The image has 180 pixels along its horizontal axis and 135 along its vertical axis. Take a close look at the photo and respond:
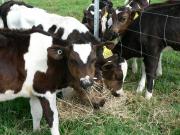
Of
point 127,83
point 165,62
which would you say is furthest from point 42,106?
point 165,62

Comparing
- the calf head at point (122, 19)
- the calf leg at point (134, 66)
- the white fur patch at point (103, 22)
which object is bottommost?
the calf leg at point (134, 66)

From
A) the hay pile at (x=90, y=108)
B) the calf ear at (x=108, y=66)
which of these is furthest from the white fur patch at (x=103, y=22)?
the hay pile at (x=90, y=108)

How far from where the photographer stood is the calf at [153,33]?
23.8ft

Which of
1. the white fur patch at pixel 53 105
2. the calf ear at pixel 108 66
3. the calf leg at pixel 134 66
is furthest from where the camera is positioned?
the calf leg at pixel 134 66

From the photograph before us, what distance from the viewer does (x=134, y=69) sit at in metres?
8.46

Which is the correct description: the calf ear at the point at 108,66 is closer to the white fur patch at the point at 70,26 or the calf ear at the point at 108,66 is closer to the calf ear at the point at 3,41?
the white fur patch at the point at 70,26

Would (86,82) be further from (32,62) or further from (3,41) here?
(3,41)

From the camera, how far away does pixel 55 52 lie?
5398 millimetres

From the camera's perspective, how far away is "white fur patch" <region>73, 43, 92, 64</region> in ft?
17.3

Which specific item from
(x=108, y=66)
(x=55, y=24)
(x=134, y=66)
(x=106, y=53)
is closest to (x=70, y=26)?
(x=55, y=24)

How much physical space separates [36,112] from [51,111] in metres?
0.44

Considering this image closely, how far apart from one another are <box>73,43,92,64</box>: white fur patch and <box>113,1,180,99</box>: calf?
6.99 feet

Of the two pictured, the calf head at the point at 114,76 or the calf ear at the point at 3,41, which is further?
the calf head at the point at 114,76

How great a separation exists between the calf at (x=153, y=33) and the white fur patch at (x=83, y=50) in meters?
2.13
